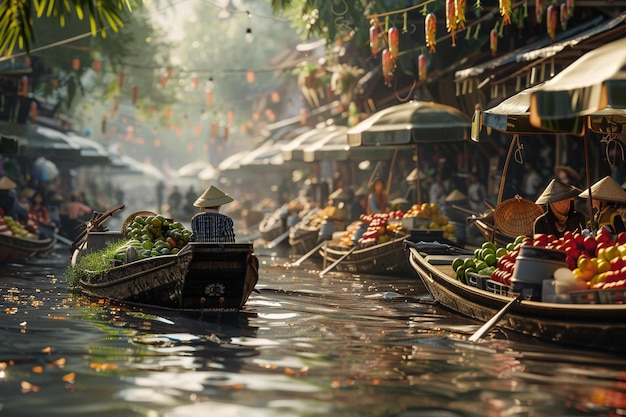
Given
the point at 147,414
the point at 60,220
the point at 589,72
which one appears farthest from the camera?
the point at 60,220

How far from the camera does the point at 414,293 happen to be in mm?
17984

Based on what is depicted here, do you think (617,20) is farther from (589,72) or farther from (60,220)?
(60,220)

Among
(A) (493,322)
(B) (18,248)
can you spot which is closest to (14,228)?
(B) (18,248)

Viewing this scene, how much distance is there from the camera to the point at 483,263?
13664 mm

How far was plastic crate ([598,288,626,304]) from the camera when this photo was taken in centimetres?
1034

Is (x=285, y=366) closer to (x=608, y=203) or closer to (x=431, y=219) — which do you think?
(x=608, y=203)

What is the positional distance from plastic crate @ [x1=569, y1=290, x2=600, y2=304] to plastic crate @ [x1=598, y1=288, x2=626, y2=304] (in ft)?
0.18

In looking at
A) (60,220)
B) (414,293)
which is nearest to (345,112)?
(60,220)

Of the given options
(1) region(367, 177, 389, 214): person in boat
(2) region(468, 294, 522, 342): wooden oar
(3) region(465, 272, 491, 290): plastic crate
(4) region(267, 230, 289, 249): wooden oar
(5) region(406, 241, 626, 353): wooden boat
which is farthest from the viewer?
(4) region(267, 230, 289, 249): wooden oar

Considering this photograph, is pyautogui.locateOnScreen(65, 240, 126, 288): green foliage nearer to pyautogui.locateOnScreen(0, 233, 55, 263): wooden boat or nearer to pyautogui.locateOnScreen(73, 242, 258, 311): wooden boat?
pyautogui.locateOnScreen(73, 242, 258, 311): wooden boat

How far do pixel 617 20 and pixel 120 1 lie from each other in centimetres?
933

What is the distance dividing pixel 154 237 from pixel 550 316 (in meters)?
6.89

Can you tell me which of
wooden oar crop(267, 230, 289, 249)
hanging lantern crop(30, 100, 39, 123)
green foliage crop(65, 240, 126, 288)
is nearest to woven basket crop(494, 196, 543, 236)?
green foliage crop(65, 240, 126, 288)

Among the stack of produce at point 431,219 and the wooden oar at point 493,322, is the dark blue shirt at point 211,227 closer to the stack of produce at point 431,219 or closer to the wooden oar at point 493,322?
the wooden oar at point 493,322
